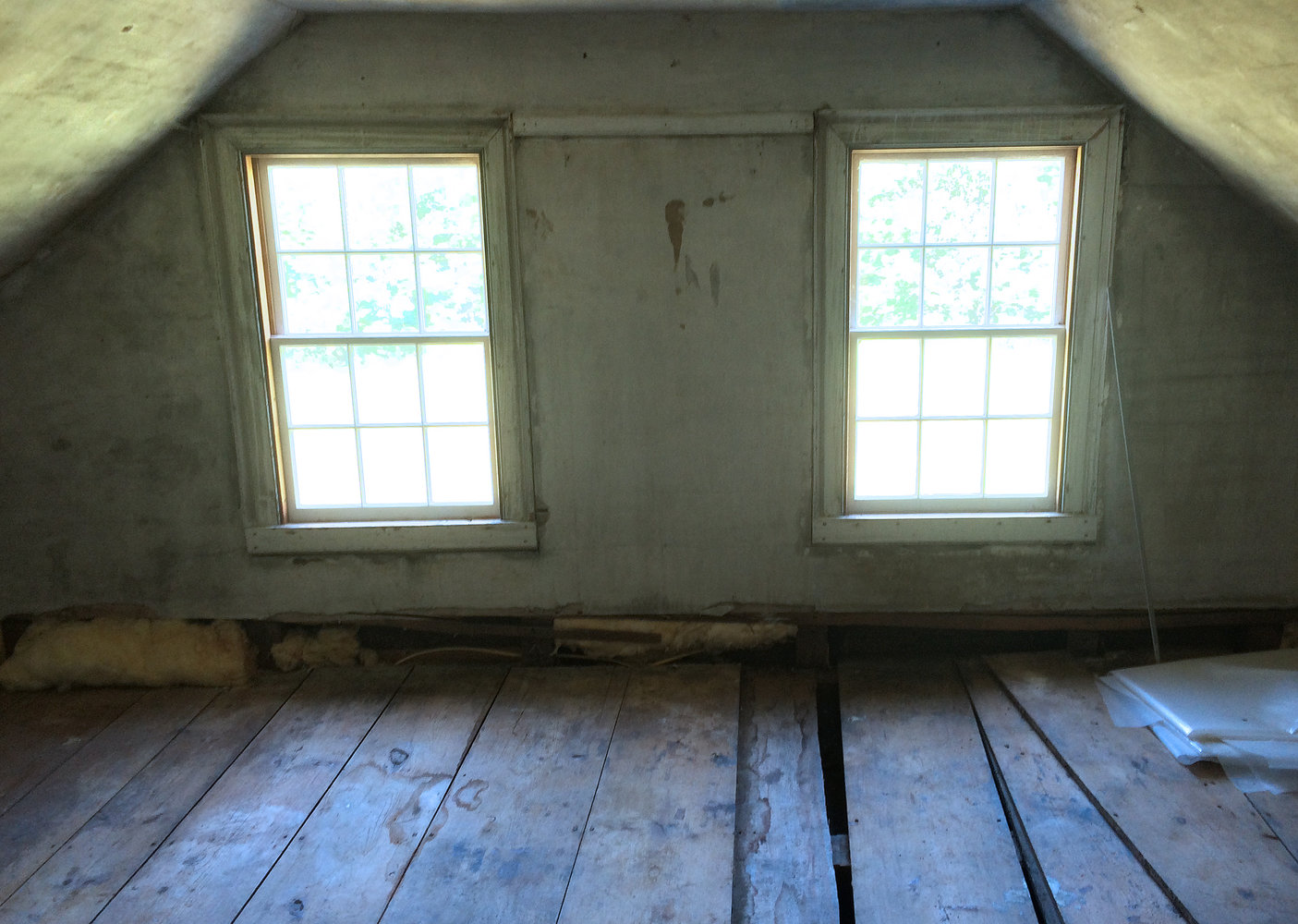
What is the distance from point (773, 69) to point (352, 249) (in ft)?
5.43

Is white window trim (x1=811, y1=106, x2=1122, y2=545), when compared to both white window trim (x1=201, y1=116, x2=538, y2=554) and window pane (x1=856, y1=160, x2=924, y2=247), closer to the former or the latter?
window pane (x1=856, y1=160, x2=924, y2=247)

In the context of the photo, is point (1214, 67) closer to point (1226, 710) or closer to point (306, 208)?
point (1226, 710)

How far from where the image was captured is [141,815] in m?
2.63

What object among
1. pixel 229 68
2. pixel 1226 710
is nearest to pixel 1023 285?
pixel 1226 710

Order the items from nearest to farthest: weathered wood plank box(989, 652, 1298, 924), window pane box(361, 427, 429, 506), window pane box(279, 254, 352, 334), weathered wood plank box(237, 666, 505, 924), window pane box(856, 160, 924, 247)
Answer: weathered wood plank box(989, 652, 1298, 924) < weathered wood plank box(237, 666, 505, 924) < window pane box(856, 160, 924, 247) < window pane box(279, 254, 352, 334) < window pane box(361, 427, 429, 506)

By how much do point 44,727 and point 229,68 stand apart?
242 centimetres

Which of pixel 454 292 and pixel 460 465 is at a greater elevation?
pixel 454 292

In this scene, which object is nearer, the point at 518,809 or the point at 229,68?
the point at 518,809

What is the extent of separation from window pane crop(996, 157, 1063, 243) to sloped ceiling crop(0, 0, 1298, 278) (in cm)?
35

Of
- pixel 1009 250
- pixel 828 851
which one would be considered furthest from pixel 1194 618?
pixel 828 851

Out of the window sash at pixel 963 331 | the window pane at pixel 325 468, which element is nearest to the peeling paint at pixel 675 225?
the window sash at pixel 963 331

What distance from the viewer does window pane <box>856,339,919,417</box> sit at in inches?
130

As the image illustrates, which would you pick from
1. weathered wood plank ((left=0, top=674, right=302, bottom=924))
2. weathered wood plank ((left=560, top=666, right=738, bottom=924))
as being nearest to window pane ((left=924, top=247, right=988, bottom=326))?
weathered wood plank ((left=560, top=666, right=738, bottom=924))

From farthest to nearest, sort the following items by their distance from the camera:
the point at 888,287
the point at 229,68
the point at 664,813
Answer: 1. the point at 888,287
2. the point at 229,68
3. the point at 664,813
